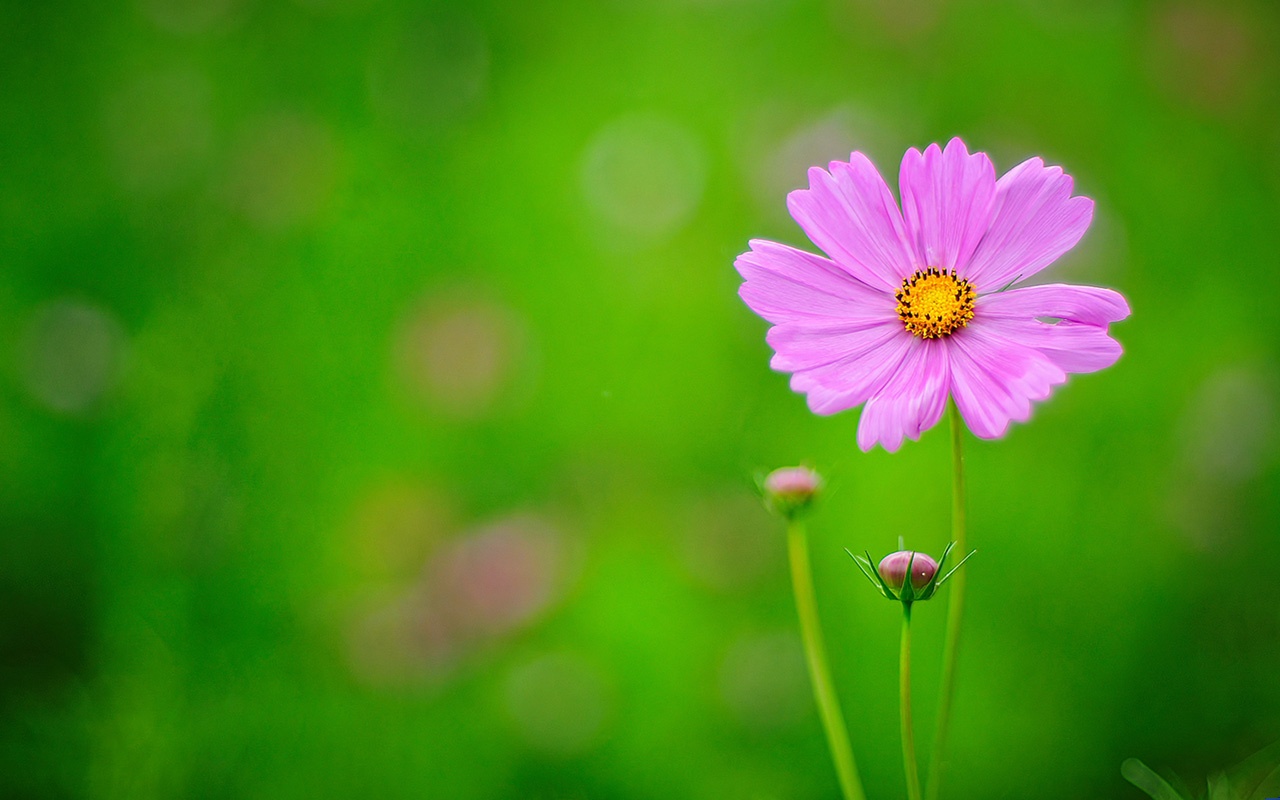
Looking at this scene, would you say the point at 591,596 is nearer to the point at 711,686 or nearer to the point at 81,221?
the point at 711,686

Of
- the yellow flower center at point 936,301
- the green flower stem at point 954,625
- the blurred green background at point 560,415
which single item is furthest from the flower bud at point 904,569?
the blurred green background at point 560,415

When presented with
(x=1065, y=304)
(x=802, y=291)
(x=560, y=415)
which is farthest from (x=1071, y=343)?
(x=560, y=415)

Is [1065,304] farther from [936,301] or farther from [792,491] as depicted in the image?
[792,491]

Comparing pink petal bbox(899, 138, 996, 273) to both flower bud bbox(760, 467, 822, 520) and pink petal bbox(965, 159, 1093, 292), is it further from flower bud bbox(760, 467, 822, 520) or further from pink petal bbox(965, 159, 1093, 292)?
flower bud bbox(760, 467, 822, 520)

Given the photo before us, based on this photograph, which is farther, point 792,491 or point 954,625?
point 792,491

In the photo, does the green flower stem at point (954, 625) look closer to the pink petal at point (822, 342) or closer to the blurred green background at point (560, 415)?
the pink petal at point (822, 342)
